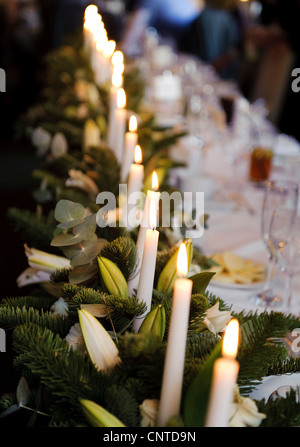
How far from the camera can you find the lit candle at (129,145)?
1244 mm

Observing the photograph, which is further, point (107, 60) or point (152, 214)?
point (107, 60)

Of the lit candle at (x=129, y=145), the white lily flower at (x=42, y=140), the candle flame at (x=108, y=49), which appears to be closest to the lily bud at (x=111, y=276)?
the lit candle at (x=129, y=145)

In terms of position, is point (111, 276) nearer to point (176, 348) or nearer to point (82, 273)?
point (82, 273)

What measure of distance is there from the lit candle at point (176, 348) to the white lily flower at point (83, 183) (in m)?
0.82

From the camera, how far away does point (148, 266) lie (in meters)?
0.70

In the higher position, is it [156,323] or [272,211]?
[272,211]

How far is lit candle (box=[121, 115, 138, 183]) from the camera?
1.24 meters

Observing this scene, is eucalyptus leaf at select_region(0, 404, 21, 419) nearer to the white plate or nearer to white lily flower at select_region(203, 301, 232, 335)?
white lily flower at select_region(203, 301, 232, 335)

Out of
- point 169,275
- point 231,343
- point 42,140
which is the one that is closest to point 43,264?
point 169,275

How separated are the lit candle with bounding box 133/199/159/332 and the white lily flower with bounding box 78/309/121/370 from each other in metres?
0.08

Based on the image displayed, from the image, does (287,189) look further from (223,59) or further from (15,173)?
(223,59)

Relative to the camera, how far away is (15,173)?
2.89 m

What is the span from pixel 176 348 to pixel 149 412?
0.11 meters

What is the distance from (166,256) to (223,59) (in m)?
5.12
